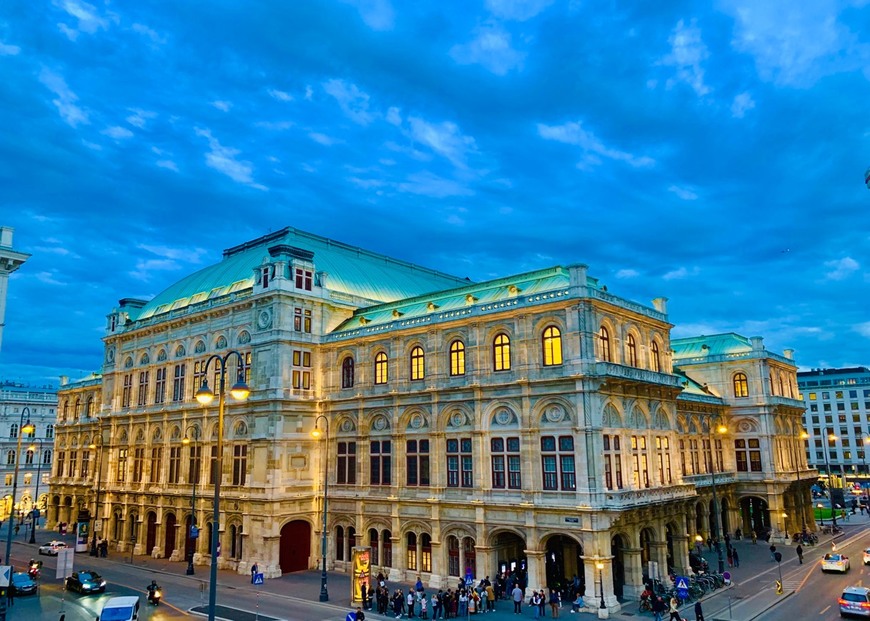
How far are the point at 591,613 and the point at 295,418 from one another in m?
26.4

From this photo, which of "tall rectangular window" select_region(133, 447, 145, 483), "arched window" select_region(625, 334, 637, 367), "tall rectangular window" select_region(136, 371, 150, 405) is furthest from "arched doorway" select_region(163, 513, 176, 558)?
"arched window" select_region(625, 334, 637, 367)

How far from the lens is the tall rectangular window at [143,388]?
6406 cm

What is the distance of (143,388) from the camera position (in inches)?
2542

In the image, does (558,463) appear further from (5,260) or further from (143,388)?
(143,388)

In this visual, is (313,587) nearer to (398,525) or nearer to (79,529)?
(398,525)

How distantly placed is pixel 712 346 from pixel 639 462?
32.7 meters

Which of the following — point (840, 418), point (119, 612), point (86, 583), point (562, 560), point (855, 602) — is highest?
point (840, 418)

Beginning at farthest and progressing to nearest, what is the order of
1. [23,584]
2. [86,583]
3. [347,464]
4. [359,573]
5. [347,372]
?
[347,372], [347,464], [86,583], [23,584], [359,573]

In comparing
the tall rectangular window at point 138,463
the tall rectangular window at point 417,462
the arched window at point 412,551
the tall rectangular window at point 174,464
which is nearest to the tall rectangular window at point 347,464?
the tall rectangular window at point 417,462

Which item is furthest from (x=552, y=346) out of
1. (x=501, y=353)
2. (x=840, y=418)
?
(x=840, y=418)

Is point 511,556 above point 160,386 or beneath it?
beneath

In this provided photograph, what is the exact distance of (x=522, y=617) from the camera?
1398 inches

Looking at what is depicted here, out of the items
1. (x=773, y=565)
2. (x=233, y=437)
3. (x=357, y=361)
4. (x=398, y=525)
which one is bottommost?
(x=773, y=565)

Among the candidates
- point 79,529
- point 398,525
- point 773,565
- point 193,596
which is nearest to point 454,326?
point 398,525
